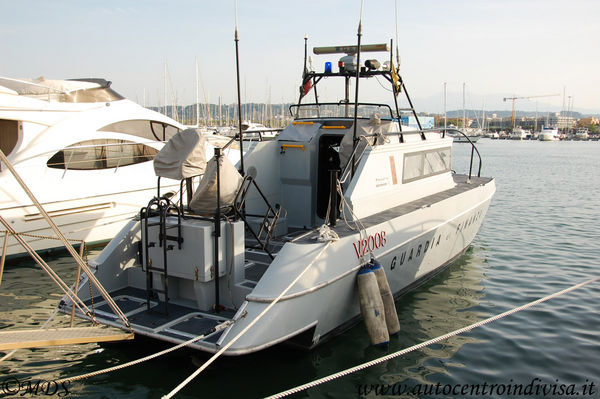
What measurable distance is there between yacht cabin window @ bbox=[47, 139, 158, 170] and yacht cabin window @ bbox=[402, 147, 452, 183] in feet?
23.1

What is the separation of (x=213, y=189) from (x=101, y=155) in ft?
23.5

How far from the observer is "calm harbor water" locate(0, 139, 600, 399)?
5.06 m

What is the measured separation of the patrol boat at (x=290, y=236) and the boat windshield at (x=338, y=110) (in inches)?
1.1

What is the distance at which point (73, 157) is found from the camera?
36.2 feet

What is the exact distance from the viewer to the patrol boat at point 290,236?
5.01 meters

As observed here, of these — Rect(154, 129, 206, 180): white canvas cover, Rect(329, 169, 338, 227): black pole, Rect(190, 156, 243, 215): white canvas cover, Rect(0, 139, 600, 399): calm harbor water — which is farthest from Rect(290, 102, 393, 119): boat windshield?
Rect(154, 129, 206, 180): white canvas cover

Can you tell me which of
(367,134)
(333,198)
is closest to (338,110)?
(367,134)

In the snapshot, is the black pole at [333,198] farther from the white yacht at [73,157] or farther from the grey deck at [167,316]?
the white yacht at [73,157]

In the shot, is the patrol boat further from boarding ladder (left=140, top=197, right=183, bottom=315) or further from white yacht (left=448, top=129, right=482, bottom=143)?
white yacht (left=448, top=129, right=482, bottom=143)

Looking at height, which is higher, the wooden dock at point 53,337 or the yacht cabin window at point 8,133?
the yacht cabin window at point 8,133

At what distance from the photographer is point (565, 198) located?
A: 18.4 metres

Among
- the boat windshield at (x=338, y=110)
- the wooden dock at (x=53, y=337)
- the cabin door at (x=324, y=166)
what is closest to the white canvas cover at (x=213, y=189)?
the wooden dock at (x=53, y=337)

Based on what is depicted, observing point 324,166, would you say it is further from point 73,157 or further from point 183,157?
point 73,157

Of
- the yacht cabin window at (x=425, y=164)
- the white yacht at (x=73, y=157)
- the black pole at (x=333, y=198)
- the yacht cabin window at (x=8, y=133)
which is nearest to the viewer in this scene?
the black pole at (x=333, y=198)
